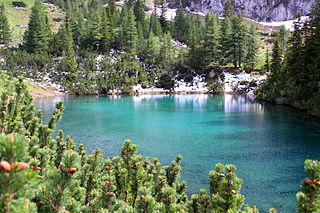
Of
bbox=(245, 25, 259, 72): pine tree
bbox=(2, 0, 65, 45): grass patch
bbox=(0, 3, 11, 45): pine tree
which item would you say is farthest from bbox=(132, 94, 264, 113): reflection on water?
bbox=(2, 0, 65, 45): grass patch

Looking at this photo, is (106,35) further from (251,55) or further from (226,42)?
(251,55)

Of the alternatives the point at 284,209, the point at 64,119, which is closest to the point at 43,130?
the point at 284,209

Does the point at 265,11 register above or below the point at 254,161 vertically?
above

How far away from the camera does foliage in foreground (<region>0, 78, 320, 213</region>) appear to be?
149cm

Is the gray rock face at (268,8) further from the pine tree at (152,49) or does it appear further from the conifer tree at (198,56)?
the conifer tree at (198,56)

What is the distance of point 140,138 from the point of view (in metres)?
19.2

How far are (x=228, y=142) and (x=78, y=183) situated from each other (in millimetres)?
14534

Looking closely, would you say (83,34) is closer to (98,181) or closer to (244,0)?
(98,181)

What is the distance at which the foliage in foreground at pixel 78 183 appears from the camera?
149 centimetres

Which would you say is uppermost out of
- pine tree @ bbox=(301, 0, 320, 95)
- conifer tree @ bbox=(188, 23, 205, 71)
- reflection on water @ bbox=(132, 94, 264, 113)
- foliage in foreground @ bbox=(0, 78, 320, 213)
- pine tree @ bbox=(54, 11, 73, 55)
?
pine tree @ bbox=(54, 11, 73, 55)

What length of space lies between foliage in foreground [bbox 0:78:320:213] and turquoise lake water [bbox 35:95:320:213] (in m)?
5.37

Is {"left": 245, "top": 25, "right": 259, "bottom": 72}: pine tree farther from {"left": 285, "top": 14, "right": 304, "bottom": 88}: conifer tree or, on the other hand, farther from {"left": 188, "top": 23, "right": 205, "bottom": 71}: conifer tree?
{"left": 285, "top": 14, "right": 304, "bottom": 88}: conifer tree

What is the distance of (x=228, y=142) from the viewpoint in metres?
17.4

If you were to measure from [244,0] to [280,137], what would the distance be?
161 meters
